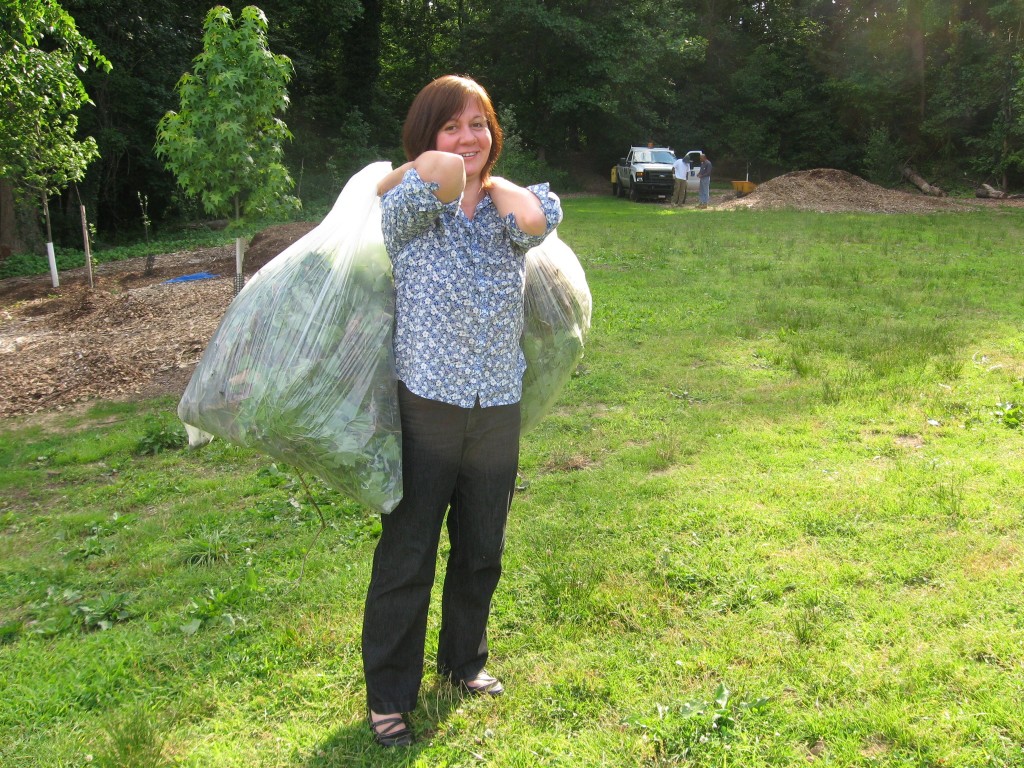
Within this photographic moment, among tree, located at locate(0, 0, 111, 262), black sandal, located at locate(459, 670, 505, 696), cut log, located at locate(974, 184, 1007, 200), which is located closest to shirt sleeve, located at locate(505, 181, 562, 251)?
black sandal, located at locate(459, 670, 505, 696)

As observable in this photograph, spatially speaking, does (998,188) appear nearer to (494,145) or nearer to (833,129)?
(833,129)

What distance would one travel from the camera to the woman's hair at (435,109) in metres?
2.40

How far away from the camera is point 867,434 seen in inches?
202

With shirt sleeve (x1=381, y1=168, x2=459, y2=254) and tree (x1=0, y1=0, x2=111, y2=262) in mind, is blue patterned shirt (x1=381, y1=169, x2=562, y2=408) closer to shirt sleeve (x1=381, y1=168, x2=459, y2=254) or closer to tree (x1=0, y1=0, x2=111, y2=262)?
shirt sleeve (x1=381, y1=168, x2=459, y2=254)

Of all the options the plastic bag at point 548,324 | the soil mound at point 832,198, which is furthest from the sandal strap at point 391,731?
the soil mound at point 832,198

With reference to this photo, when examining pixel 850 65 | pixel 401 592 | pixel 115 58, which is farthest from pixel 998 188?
pixel 401 592

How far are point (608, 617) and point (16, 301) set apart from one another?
42.4 feet

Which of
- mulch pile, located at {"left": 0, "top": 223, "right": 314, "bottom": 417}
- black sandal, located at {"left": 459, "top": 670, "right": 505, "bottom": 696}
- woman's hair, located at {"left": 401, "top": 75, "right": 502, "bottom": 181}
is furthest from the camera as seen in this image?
mulch pile, located at {"left": 0, "top": 223, "right": 314, "bottom": 417}

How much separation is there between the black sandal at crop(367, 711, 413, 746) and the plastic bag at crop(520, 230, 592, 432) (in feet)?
3.41

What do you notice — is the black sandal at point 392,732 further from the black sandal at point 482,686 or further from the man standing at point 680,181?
the man standing at point 680,181

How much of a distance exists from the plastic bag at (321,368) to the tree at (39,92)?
802 cm

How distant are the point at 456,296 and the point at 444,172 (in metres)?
0.36

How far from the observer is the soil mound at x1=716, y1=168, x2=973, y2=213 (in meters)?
19.3

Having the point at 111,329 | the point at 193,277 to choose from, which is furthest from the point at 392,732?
the point at 193,277
